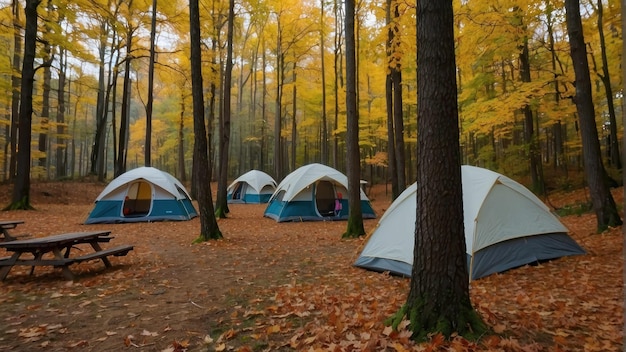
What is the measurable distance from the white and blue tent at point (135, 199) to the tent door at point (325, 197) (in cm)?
479

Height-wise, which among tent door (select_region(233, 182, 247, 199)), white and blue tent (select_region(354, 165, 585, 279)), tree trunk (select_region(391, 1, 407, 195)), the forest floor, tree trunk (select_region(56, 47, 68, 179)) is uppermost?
tree trunk (select_region(56, 47, 68, 179))

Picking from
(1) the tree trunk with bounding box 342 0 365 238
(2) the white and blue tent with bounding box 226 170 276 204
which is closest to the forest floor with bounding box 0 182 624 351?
(1) the tree trunk with bounding box 342 0 365 238

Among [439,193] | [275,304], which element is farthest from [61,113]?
[439,193]

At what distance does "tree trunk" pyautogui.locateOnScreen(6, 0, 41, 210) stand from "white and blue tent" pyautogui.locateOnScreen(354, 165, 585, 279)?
38.8 ft

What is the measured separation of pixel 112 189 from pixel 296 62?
13.4 m

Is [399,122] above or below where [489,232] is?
above

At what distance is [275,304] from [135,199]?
11.2 metres

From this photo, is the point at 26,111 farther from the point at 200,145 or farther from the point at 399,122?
the point at 399,122

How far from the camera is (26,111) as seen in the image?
37.8 ft

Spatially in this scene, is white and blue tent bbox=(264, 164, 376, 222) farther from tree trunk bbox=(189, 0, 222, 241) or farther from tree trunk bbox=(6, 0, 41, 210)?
A: tree trunk bbox=(6, 0, 41, 210)

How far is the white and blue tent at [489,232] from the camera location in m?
5.02

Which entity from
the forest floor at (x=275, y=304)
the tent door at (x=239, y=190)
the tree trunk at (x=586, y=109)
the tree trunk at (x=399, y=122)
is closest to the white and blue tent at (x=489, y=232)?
the forest floor at (x=275, y=304)

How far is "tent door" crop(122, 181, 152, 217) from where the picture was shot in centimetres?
1223

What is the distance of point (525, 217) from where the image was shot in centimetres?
541
